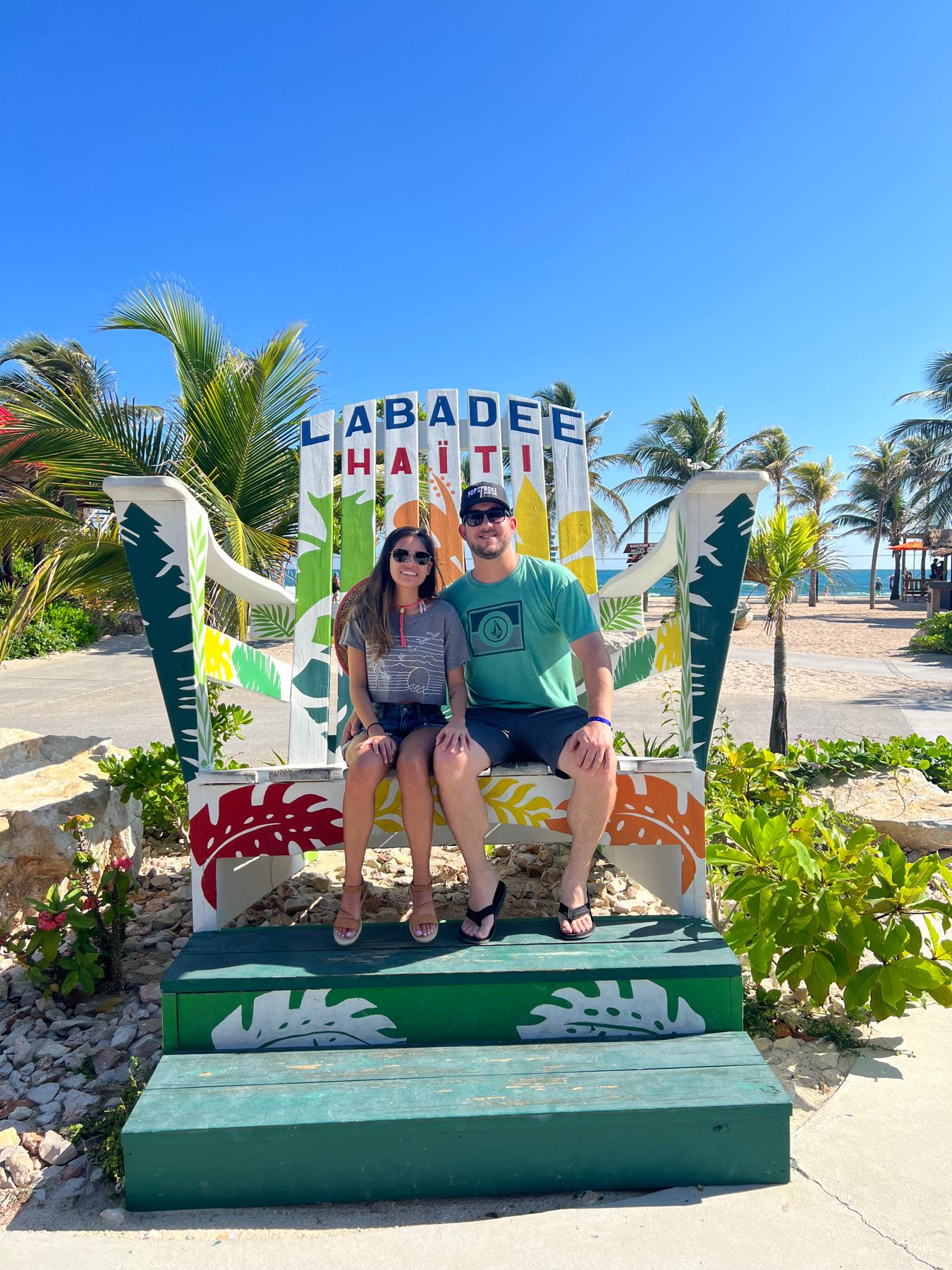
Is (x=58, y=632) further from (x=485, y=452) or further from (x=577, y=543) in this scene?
(x=577, y=543)

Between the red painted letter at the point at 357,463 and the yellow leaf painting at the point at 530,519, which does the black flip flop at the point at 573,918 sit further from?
the red painted letter at the point at 357,463

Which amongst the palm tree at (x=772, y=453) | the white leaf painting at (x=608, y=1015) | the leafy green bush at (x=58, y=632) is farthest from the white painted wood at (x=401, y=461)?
the palm tree at (x=772, y=453)

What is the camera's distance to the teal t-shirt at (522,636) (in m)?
2.21

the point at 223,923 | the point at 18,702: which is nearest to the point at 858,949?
the point at 223,923

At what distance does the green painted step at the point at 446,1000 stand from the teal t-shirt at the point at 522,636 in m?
0.73

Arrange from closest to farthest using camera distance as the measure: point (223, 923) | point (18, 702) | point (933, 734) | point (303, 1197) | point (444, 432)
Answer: point (303, 1197), point (223, 923), point (444, 432), point (933, 734), point (18, 702)

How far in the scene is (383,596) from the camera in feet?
7.13

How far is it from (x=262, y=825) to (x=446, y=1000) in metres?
0.63

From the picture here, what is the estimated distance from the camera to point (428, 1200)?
1.51 metres

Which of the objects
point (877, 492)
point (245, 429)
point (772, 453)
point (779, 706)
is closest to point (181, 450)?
point (245, 429)

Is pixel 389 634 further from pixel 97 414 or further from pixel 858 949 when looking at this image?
pixel 97 414

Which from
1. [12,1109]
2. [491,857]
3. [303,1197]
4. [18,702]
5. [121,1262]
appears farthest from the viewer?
[18,702]

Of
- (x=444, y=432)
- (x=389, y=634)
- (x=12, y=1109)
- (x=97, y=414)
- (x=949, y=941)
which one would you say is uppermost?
(x=97, y=414)

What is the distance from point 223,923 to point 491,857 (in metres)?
1.51
